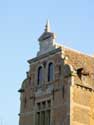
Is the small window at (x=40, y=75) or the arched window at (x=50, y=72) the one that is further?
the small window at (x=40, y=75)

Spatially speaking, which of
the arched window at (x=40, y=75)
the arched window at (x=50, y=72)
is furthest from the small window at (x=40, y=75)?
the arched window at (x=50, y=72)

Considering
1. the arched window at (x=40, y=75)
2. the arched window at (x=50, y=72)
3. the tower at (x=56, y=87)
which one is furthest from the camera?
the arched window at (x=40, y=75)

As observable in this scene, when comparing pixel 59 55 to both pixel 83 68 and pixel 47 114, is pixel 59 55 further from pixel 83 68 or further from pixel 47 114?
pixel 47 114

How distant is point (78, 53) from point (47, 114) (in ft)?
20.9

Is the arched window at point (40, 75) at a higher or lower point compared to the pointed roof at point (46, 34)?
lower

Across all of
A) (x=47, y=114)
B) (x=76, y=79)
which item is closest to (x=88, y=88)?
(x=76, y=79)

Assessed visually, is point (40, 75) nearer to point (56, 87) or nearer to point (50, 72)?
point (50, 72)

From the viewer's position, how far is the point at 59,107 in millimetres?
41156

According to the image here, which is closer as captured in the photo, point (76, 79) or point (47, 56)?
point (76, 79)

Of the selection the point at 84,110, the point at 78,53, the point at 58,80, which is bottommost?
the point at 84,110

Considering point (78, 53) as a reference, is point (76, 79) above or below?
below

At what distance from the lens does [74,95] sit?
40750 millimetres

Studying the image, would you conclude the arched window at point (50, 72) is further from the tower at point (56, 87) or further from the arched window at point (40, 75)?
the arched window at point (40, 75)

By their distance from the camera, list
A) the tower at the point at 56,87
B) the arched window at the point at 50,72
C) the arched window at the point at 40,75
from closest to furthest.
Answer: the tower at the point at 56,87 → the arched window at the point at 50,72 → the arched window at the point at 40,75
